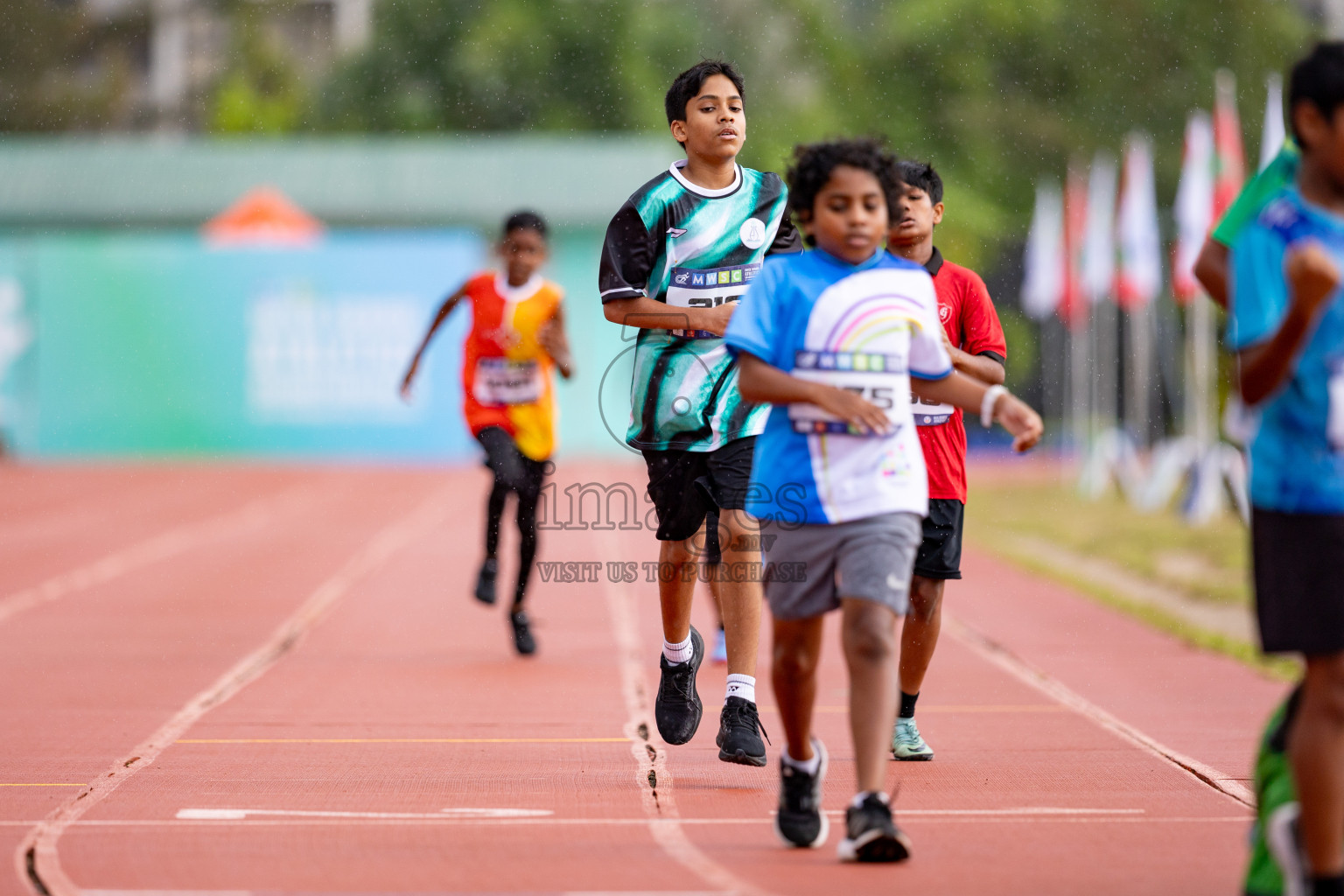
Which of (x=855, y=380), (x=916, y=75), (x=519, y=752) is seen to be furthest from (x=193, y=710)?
(x=916, y=75)

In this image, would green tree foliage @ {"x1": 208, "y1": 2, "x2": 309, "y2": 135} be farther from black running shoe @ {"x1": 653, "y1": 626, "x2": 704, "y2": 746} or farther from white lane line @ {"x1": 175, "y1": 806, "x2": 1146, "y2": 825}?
white lane line @ {"x1": 175, "y1": 806, "x2": 1146, "y2": 825}

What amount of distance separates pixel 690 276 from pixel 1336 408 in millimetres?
2920

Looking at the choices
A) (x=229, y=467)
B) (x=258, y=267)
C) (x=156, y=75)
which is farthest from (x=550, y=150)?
(x=156, y=75)

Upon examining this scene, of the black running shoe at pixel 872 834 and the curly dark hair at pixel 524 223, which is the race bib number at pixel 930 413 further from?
the curly dark hair at pixel 524 223

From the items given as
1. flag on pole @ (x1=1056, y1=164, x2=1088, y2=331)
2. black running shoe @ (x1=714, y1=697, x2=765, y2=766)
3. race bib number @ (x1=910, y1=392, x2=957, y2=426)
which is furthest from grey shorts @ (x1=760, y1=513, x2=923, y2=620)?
flag on pole @ (x1=1056, y1=164, x2=1088, y2=331)

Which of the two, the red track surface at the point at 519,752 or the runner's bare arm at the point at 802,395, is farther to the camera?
the red track surface at the point at 519,752

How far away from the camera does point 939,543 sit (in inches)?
259

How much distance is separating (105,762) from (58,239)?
34752 millimetres

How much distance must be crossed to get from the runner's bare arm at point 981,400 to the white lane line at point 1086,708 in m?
1.71

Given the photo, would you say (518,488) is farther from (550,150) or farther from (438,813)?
(550,150)

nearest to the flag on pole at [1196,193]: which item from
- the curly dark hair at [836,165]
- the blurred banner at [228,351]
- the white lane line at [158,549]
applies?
the white lane line at [158,549]

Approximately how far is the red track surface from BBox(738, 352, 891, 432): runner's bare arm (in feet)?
3.84

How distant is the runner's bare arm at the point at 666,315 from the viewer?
6.44 m

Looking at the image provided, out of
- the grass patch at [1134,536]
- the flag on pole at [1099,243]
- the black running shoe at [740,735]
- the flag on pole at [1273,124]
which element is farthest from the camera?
the flag on pole at [1099,243]
